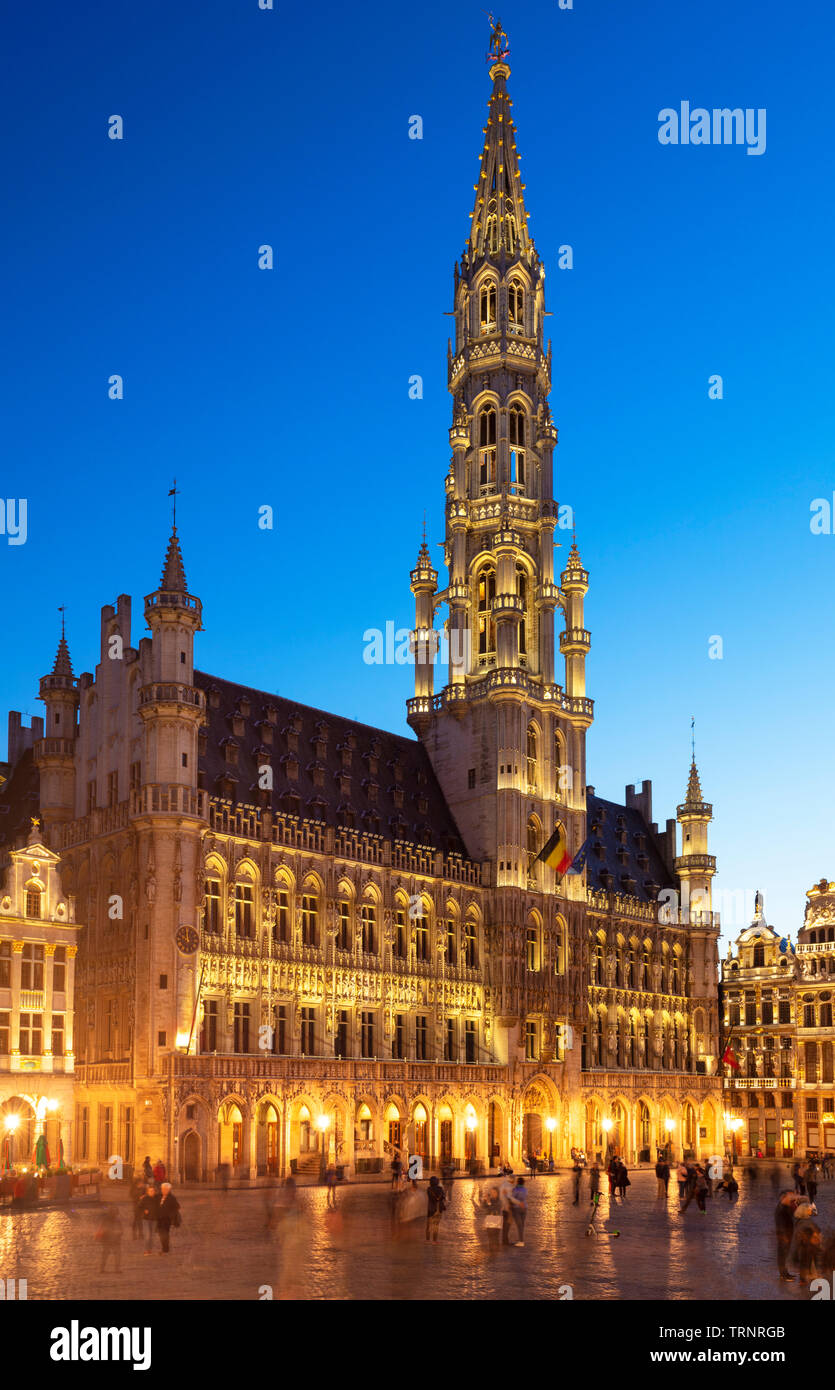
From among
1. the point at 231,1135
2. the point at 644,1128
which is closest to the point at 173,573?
the point at 231,1135

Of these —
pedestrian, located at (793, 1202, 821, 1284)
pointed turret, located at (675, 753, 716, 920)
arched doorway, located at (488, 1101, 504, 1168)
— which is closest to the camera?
pedestrian, located at (793, 1202, 821, 1284)

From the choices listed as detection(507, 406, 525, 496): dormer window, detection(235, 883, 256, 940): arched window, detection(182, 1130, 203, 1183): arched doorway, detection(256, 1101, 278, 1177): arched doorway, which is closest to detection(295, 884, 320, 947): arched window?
detection(235, 883, 256, 940): arched window

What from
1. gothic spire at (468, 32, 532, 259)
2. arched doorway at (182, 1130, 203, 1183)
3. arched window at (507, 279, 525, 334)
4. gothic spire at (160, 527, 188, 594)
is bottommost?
arched doorway at (182, 1130, 203, 1183)

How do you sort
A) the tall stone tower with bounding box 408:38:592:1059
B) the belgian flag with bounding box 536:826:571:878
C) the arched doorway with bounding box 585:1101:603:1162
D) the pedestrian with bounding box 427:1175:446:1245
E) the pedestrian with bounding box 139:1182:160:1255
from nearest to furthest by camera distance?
the pedestrian with bounding box 139:1182:160:1255 → the pedestrian with bounding box 427:1175:446:1245 → the belgian flag with bounding box 536:826:571:878 → the tall stone tower with bounding box 408:38:592:1059 → the arched doorway with bounding box 585:1101:603:1162

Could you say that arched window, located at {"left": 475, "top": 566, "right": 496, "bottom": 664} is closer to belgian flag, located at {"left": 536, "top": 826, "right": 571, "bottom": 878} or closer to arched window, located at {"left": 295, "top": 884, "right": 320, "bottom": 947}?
belgian flag, located at {"left": 536, "top": 826, "right": 571, "bottom": 878}

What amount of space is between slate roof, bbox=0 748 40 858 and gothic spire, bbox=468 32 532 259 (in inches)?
1896

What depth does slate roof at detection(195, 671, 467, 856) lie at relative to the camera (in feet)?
237

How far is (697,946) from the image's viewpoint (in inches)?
4210

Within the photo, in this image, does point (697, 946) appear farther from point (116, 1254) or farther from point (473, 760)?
point (116, 1254)

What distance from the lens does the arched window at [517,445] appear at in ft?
314

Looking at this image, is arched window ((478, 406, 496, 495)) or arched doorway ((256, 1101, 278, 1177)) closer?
arched doorway ((256, 1101, 278, 1177))

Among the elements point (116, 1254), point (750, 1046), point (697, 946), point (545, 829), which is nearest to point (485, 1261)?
point (116, 1254)

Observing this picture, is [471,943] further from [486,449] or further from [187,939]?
[486,449]

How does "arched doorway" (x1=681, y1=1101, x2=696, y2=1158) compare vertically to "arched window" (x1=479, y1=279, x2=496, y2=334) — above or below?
below
